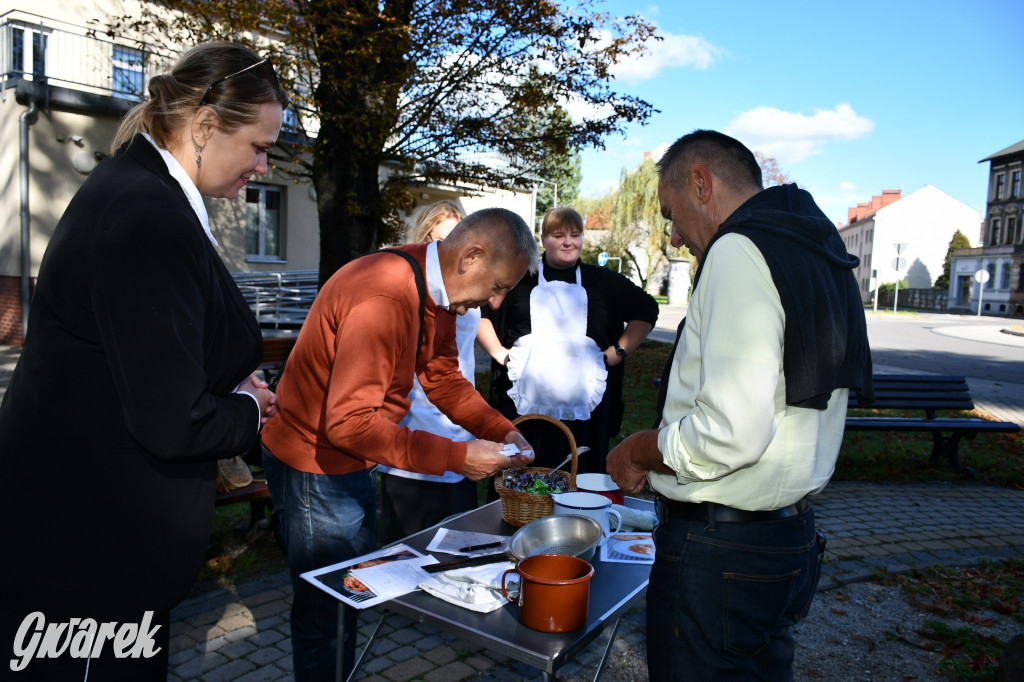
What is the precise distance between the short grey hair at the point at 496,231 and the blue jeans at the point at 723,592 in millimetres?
999

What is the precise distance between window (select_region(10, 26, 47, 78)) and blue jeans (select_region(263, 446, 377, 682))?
13.7 meters

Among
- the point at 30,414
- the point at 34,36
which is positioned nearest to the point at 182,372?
the point at 30,414

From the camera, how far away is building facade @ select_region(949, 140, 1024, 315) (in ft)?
171

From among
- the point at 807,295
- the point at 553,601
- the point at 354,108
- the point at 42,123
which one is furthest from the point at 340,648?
the point at 42,123

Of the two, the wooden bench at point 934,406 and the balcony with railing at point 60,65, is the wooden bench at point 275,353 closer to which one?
the wooden bench at point 934,406

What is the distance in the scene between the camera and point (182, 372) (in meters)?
1.33

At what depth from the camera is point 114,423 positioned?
1370 millimetres

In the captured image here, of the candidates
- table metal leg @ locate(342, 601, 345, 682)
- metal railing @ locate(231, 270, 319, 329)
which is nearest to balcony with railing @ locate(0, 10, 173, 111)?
metal railing @ locate(231, 270, 319, 329)

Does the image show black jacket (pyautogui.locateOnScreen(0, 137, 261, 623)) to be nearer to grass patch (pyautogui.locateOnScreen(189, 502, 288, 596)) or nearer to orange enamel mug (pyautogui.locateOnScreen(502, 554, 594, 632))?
orange enamel mug (pyautogui.locateOnScreen(502, 554, 594, 632))

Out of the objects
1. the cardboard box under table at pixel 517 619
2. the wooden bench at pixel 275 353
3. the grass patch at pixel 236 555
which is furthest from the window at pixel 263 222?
the cardboard box under table at pixel 517 619

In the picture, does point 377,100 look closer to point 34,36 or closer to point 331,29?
point 331,29

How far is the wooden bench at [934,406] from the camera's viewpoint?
655 centimetres

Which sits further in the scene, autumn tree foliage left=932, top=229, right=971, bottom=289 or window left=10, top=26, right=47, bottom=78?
autumn tree foliage left=932, top=229, right=971, bottom=289

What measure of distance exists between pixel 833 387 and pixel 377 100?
6.85 m
